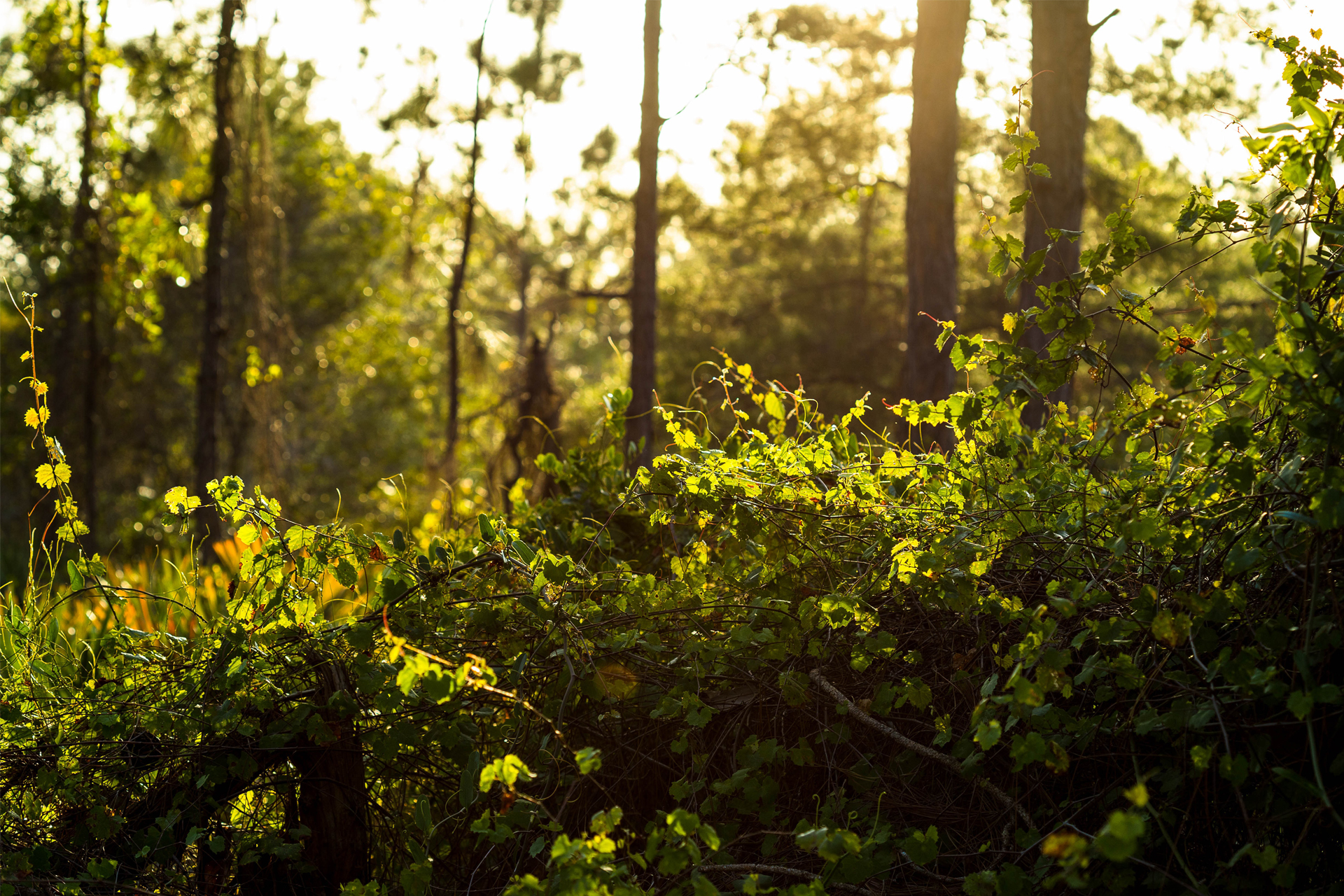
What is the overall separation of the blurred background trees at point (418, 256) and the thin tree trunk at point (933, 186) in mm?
29

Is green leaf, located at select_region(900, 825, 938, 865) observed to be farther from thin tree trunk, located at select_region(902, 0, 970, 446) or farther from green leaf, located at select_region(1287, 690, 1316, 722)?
Answer: thin tree trunk, located at select_region(902, 0, 970, 446)

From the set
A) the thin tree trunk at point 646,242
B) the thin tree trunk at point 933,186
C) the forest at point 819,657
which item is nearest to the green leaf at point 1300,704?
the forest at point 819,657

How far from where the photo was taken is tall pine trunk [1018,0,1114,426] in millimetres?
7359

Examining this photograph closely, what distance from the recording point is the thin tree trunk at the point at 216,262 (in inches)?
392

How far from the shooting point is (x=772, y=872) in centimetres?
241

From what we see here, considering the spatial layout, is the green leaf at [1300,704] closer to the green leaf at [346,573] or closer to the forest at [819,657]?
the forest at [819,657]

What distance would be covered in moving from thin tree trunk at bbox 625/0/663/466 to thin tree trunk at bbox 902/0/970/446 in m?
2.28

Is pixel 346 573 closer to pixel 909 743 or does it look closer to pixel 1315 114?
pixel 909 743

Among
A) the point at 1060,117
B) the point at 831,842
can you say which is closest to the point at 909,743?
the point at 831,842

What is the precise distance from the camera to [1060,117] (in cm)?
743

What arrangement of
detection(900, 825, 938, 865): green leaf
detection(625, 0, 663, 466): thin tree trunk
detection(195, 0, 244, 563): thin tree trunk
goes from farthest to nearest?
detection(195, 0, 244, 563): thin tree trunk, detection(625, 0, 663, 466): thin tree trunk, detection(900, 825, 938, 865): green leaf

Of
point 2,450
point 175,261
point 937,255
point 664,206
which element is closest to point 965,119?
point 664,206

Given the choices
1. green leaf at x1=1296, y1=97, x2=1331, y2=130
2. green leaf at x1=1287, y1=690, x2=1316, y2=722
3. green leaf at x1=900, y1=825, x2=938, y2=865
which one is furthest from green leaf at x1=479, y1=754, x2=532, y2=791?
green leaf at x1=1296, y1=97, x2=1331, y2=130

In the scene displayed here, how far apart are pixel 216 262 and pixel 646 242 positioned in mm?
4606
